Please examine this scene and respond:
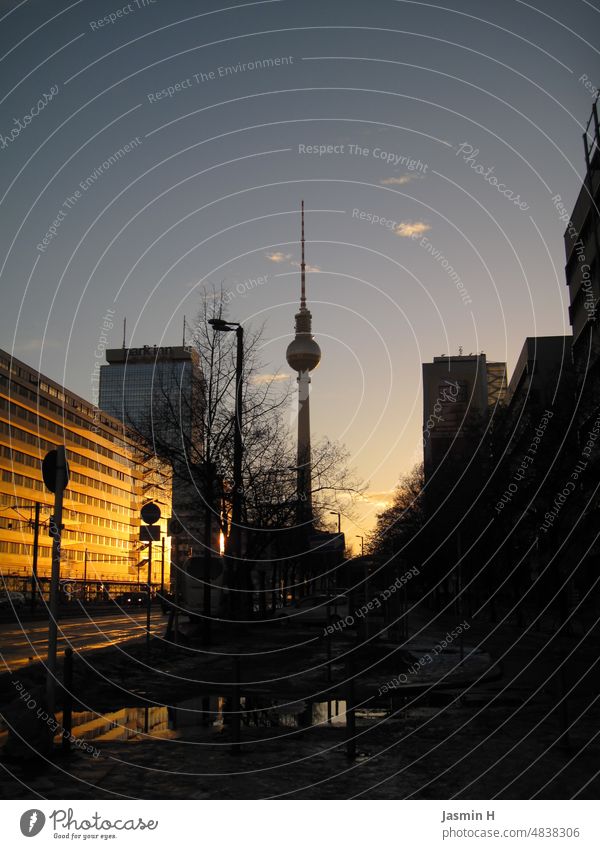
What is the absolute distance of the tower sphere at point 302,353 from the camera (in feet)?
532

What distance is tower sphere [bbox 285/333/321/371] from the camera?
162 meters

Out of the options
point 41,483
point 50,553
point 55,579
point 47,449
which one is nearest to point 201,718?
point 55,579

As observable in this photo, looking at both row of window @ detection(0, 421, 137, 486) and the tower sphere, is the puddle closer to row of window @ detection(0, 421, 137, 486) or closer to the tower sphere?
row of window @ detection(0, 421, 137, 486)

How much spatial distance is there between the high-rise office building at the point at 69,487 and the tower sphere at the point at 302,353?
122 ft

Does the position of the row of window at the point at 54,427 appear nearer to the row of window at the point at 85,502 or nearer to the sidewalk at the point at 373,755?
the row of window at the point at 85,502

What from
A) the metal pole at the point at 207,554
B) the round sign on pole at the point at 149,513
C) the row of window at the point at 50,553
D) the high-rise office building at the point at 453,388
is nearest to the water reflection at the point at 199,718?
the round sign on pole at the point at 149,513

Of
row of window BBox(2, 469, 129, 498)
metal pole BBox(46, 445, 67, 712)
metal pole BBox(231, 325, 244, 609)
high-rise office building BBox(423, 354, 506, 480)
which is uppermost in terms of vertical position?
high-rise office building BBox(423, 354, 506, 480)

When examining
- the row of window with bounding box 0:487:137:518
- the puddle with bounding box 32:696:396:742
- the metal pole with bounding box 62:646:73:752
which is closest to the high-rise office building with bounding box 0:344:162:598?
the row of window with bounding box 0:487:137:518

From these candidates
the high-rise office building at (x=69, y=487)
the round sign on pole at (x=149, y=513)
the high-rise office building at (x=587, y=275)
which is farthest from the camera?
the high-rise office building at (x=69, y=487)

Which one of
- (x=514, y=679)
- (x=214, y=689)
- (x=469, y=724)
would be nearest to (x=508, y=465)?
(x=514, y=679)

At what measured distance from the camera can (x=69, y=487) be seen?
109500 millimetres

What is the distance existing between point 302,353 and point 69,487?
63.8 meters

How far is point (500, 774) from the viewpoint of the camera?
809cm

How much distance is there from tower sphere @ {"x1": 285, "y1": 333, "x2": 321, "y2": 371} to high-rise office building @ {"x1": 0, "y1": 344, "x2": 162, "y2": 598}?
3721cm
